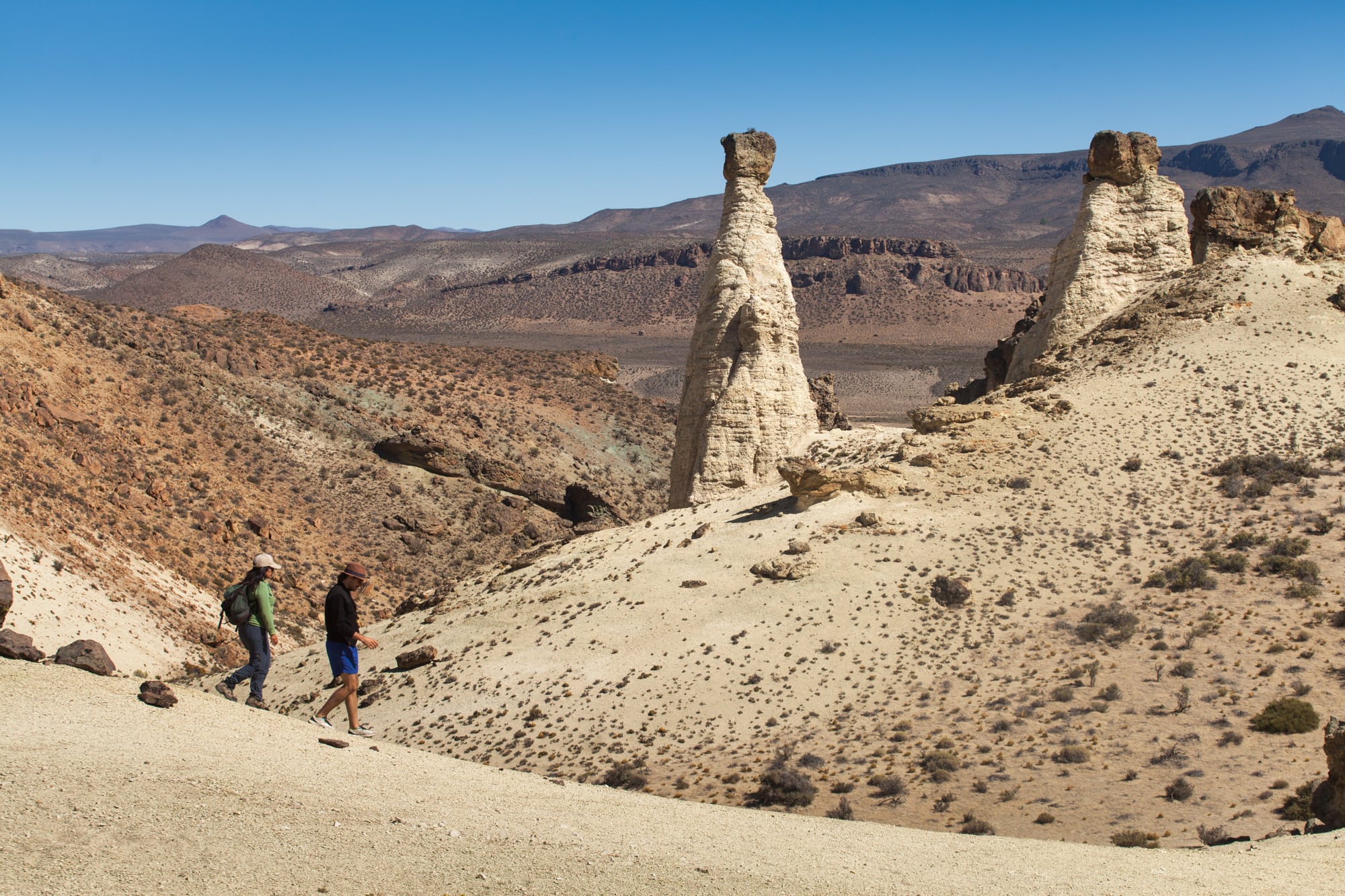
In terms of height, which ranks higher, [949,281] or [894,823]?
[949,281]

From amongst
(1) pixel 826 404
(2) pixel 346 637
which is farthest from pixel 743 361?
(2) pixel 346 637

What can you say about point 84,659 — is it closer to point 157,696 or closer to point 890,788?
point 157,696

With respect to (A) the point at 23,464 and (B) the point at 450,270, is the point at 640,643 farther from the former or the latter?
(B) the point at 450,270

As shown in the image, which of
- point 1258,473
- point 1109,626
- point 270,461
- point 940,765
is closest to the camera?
point 940,765

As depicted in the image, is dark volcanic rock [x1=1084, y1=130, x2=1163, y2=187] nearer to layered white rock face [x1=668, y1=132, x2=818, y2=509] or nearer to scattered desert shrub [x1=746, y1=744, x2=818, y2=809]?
layered white rock face [x1=668, y1=132, x2=818, y2=509]

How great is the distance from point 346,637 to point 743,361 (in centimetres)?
1298

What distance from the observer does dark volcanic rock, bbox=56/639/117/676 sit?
10.7 meters

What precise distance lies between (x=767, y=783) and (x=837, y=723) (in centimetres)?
192

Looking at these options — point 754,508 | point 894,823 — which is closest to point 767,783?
point 894,823

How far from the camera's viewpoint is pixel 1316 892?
817cm

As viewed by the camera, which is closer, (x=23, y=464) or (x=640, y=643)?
(x=640, y=643)

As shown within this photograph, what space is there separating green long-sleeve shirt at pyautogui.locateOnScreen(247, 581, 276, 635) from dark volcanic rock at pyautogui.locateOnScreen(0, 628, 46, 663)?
1.90m

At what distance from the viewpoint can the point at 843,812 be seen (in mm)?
12055

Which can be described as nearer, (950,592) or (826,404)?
(950,592)
